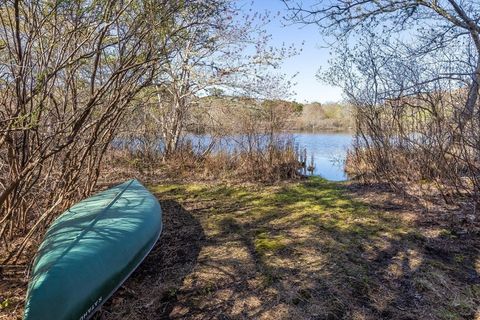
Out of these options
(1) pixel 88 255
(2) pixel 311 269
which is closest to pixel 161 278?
(1) pixel 88 255

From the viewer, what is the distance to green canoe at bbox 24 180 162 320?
1.94 meters

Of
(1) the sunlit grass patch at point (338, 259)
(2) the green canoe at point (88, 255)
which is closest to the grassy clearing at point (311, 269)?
(1) the sunlit grass patch at point (338, 259)

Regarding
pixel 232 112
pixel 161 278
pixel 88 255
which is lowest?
pixel 161 278

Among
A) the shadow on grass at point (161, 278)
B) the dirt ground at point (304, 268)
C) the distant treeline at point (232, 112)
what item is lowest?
the shadow on grass at point (161, 278)

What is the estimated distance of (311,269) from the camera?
2797mm

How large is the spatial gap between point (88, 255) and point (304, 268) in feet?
5.57

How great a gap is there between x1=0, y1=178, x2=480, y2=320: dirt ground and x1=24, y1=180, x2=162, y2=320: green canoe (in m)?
0.24

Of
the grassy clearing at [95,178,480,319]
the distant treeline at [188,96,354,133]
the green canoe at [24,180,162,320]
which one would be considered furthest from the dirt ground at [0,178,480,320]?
the distant treeline at [188,96,354,133]

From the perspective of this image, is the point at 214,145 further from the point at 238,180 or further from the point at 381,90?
the point at 381,90

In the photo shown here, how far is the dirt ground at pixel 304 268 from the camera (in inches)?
90.8

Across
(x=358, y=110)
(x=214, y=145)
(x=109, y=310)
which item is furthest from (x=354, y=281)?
(x=214, y=145)

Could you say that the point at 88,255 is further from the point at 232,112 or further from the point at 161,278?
the point at 232,112

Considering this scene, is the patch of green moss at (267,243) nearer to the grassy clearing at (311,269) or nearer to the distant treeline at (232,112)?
the grassy clearing at (311,269)

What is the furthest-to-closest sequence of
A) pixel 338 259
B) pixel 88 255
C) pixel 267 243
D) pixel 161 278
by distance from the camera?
pixel 267 243 → pixel 338 259 → pixel 161 278 → pixel 88 255
